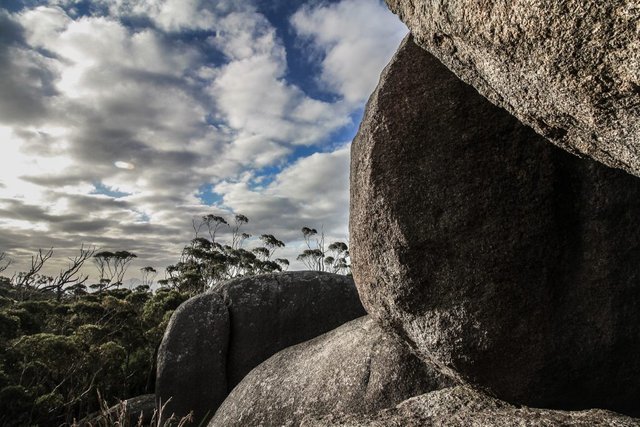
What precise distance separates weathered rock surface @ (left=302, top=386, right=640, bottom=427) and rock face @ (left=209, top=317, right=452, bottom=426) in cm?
93

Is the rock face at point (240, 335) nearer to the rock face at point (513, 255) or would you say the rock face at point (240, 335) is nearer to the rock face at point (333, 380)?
the rock face at point (333, 380)

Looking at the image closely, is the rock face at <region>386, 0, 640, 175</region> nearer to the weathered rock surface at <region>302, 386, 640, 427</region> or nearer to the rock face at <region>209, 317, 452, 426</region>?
the weathered rock surface at <region>302, 386, 640, 427</region>

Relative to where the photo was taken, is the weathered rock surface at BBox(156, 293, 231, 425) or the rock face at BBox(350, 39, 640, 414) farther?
the weathered rock surface at BBox(156, 293, 231, 425)

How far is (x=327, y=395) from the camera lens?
6.04 metres

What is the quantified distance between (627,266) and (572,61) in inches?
85.7

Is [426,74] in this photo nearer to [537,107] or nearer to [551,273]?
[537,107]

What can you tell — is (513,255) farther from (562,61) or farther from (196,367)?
(196,367)

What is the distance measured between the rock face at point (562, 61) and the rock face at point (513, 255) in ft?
2.83

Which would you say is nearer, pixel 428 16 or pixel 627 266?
pixel 428 16

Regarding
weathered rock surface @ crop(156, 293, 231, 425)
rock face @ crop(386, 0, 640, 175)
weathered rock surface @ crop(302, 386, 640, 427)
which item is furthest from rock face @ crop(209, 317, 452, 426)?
rock face @ crop(386, 0, 640, 175)

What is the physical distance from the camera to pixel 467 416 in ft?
12.3

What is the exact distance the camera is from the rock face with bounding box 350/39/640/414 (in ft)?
12.3

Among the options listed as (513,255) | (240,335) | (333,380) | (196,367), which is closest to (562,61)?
(513,255)

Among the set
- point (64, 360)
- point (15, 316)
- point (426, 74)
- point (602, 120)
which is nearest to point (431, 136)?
point (426, 74)
